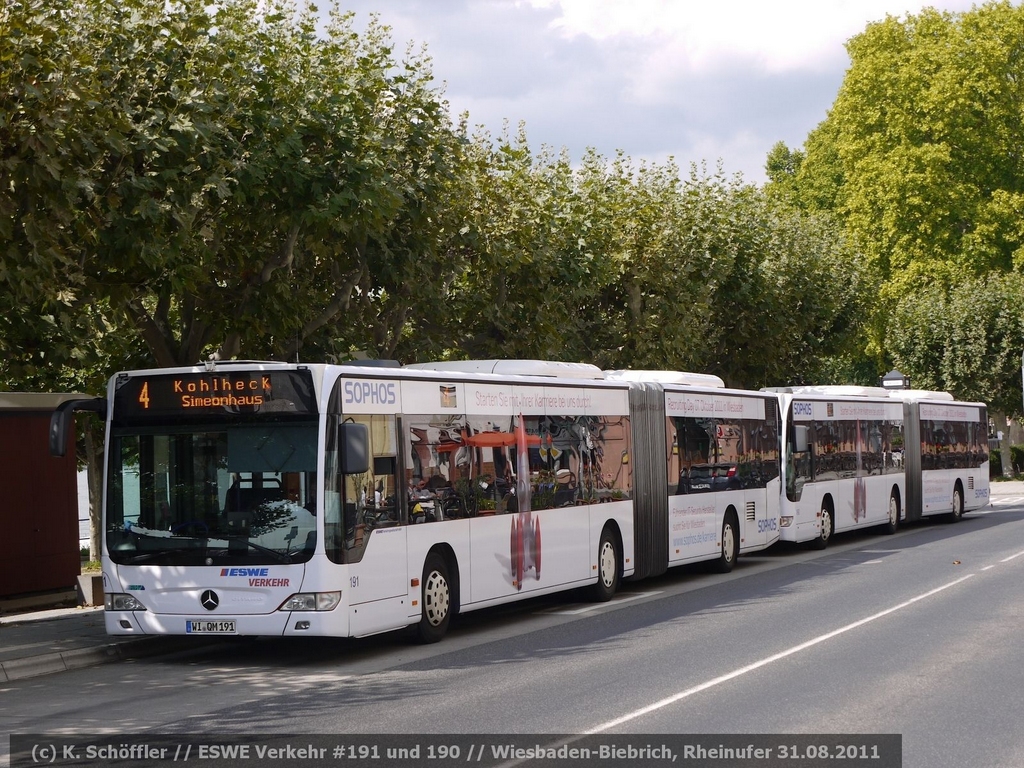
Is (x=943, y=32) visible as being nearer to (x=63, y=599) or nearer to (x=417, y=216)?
(x=417, y=216)

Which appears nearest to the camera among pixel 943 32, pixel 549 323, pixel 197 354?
pixel 197 354

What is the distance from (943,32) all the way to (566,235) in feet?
114

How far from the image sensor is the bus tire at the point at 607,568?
18719 mm

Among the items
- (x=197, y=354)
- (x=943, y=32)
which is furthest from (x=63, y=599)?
(x=943, y=32)

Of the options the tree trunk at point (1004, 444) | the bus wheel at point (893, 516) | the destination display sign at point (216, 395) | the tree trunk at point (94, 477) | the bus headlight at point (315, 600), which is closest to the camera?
the bus headlight at point (315, 600)

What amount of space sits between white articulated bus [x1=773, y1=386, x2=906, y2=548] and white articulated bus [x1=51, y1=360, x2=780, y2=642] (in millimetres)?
10290

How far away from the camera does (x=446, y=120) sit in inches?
837

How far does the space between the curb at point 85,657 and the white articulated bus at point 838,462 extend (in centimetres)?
1396

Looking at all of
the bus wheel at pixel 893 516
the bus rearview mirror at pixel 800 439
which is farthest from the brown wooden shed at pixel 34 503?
the bus wheel at pixel 893 516

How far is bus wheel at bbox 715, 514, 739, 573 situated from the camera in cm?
2305

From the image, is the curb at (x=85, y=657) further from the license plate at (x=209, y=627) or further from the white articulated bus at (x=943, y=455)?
the white articulated bus at (x=943, y=455)

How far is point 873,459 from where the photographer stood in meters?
31.3

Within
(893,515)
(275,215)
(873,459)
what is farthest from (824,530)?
(275,215)

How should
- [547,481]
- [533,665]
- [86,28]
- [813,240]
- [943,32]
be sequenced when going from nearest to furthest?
[533,665]
[86,28]
[547,481]
[813,240]
[943,32]
